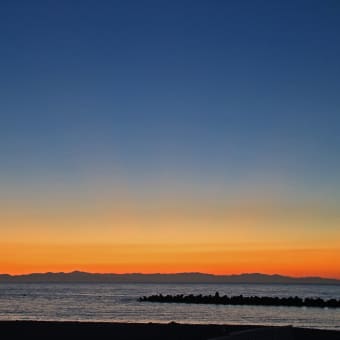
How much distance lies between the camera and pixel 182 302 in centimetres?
7669

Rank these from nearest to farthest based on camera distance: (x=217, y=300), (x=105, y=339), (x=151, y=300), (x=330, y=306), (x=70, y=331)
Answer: (x=105, y=339) < (x=70, y=331) < (x=330, y=306) < (x=217, y=300) < (x=151, y=300)

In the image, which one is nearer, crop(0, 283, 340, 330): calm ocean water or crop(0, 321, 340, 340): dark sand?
crop(0, 321, 340, 340): dark sand

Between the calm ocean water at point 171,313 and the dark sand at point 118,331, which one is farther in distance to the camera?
the calm ocean water at point 171,313

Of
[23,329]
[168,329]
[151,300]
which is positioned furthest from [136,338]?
[151,300]

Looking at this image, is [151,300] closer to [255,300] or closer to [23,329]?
[255,300]

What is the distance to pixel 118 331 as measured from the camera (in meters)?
24.2

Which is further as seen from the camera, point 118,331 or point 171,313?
point 171,313

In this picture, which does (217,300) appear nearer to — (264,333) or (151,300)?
(151,300)

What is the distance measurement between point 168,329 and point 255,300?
161 ft

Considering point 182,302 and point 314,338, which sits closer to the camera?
point 314,338

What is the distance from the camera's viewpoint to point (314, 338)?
870 inches

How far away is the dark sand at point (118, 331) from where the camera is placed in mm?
22188

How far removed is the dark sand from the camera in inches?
874

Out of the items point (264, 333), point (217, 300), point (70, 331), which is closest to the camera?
point (264, 333)
